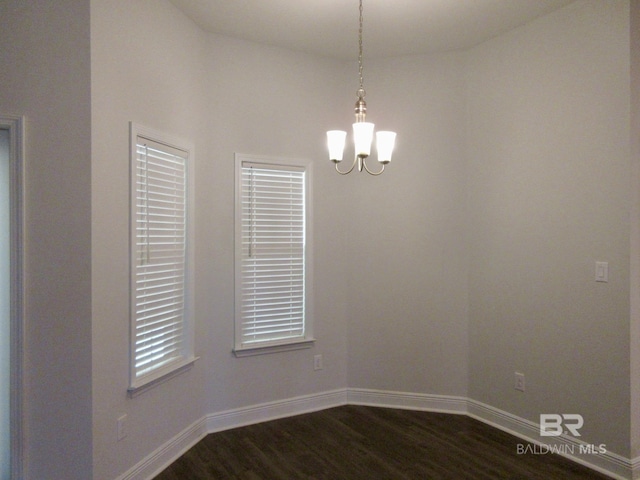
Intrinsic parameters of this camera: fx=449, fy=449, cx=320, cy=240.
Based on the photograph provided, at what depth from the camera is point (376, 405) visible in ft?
13.3

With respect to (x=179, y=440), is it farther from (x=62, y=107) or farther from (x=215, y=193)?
(x=62, y=107)

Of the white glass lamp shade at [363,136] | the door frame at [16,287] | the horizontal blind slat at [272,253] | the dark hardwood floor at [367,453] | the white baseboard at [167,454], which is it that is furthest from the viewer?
the horizontal blind slat at [272,253]

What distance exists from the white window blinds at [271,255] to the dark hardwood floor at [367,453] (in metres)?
0.74

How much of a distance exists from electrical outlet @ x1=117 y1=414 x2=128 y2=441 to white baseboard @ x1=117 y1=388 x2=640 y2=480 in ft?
0.78

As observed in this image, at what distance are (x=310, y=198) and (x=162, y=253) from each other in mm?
1396

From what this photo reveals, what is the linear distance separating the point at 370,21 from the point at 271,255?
197cm

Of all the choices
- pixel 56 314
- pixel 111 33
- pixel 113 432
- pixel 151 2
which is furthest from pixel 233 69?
pixel 113 432

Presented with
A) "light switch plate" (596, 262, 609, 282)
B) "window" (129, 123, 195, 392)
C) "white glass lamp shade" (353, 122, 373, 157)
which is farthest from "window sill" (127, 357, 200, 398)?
"light switch plate" (596, 262, 609, 282)

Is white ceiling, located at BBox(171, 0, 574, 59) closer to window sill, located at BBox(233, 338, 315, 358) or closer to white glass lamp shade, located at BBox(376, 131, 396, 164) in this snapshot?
white glass lamp shade, located at BBox(376, 131, 396, 164)

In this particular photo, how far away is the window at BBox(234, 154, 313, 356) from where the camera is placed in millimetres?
3643

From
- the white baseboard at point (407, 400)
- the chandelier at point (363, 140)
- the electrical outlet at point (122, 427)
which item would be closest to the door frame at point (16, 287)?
the electrical outlet at point (122, 427)

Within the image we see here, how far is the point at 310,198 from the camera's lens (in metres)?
3.92

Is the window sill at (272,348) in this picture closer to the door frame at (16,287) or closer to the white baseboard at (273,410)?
the white baseboard at (273,410)

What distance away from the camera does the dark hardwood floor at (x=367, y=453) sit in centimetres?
288
